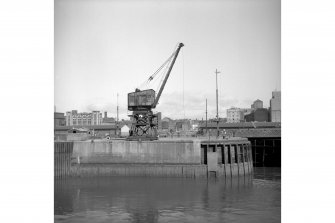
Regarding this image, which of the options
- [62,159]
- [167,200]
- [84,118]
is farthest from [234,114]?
[167,200]

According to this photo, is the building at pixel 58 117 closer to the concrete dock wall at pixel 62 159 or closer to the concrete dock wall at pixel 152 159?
the concrete dock wall at pixel 62 159

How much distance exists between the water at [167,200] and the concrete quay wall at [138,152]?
2701 mm

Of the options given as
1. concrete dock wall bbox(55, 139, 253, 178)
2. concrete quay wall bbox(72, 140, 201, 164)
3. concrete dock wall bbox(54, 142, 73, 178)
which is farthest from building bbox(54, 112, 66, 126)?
concrete quay wall bbox(72, 140, 201, 164)

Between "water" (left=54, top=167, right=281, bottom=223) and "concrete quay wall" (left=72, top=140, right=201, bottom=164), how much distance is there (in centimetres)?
270

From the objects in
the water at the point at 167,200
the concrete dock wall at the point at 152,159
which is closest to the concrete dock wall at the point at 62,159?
the concrete dock wall at the point at 152,159

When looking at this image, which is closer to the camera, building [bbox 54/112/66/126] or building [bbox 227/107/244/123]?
building [bbox 54/112/66/126]

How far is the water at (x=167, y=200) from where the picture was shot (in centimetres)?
2400

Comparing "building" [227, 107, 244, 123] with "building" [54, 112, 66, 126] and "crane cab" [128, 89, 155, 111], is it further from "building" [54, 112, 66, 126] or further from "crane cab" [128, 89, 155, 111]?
"crane cab" [128, 89, 155, 111]

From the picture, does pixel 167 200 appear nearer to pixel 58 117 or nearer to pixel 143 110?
pixel 143 110

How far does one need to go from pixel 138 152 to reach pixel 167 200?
14.2 metres

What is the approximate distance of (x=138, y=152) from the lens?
43312 mm

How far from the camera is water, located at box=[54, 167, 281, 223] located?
24002 mm
